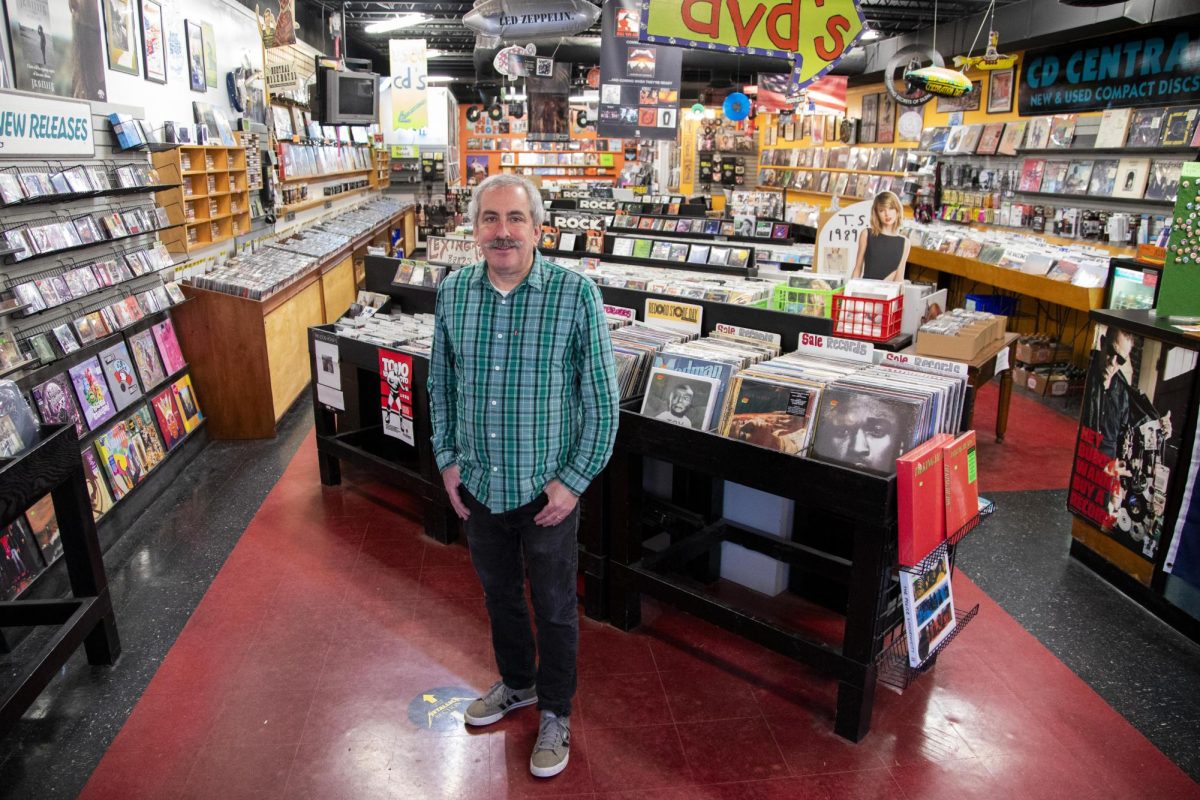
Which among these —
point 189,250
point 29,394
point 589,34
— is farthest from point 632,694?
point 589,34

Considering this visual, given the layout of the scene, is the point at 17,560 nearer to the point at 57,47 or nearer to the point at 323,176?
the point at 57,47

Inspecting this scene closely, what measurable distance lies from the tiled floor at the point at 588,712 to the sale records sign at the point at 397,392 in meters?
0.82

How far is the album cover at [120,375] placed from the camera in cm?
Answer: 459

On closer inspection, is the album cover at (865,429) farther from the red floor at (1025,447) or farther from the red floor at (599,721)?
the red floor at (1025,447)

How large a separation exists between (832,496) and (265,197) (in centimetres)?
737

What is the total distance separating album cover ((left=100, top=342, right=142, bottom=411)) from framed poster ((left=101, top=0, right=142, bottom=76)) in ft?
6.50

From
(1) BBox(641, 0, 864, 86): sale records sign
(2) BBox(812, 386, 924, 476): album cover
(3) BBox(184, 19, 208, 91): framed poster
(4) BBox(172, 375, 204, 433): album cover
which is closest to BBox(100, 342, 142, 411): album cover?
(4) BBox(172, 375, 204, 433): album cover

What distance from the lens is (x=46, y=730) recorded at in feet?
9.12

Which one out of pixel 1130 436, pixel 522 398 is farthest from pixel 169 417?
pixel 1130 436

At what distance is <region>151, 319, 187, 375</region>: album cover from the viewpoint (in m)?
5.28

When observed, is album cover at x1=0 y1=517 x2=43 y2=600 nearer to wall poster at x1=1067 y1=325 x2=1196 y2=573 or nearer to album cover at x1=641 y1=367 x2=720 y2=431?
album cover at x1=641 y1=367 x2=720 y2=431

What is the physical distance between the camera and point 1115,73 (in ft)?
26.7

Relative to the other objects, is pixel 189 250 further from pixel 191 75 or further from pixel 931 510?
pixel 931 510

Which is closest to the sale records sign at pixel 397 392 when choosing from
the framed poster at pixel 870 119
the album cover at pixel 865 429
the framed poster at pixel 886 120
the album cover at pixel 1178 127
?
the album cover at pixel 865 429
